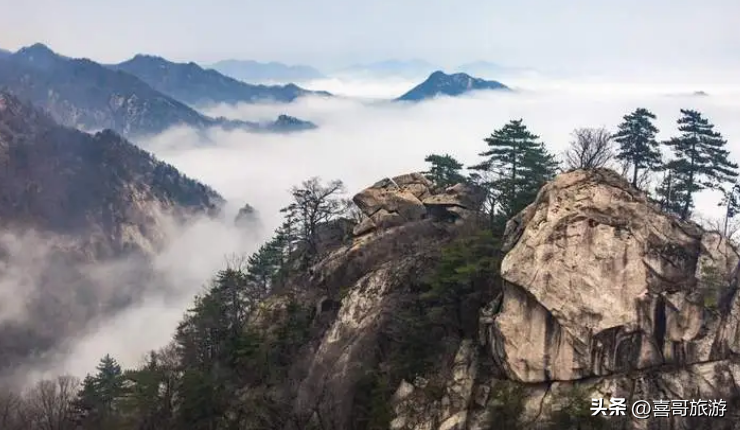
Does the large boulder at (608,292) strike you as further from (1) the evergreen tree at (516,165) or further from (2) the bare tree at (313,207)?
(2) the bare tree at (313,207)

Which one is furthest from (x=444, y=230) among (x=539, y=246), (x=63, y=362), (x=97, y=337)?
(x=97, y=337)

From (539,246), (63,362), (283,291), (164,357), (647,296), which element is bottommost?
(63,362)

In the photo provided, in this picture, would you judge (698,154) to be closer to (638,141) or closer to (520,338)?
(638,141)

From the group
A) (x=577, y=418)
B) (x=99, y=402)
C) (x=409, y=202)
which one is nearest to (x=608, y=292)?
(x=577, y=418)

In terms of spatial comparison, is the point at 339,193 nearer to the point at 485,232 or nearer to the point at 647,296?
the point at 485,232

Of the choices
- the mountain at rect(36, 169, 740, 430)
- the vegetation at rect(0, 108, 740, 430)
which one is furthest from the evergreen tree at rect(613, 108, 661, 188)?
the mountain at rect(36, 169, 740, 430)

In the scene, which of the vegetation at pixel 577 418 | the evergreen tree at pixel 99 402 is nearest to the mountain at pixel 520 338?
the vegetation at pixel 577 418

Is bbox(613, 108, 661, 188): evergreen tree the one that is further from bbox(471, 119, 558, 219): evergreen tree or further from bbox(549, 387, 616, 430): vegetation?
bbox(549, 387, 616, 430): vegetation
